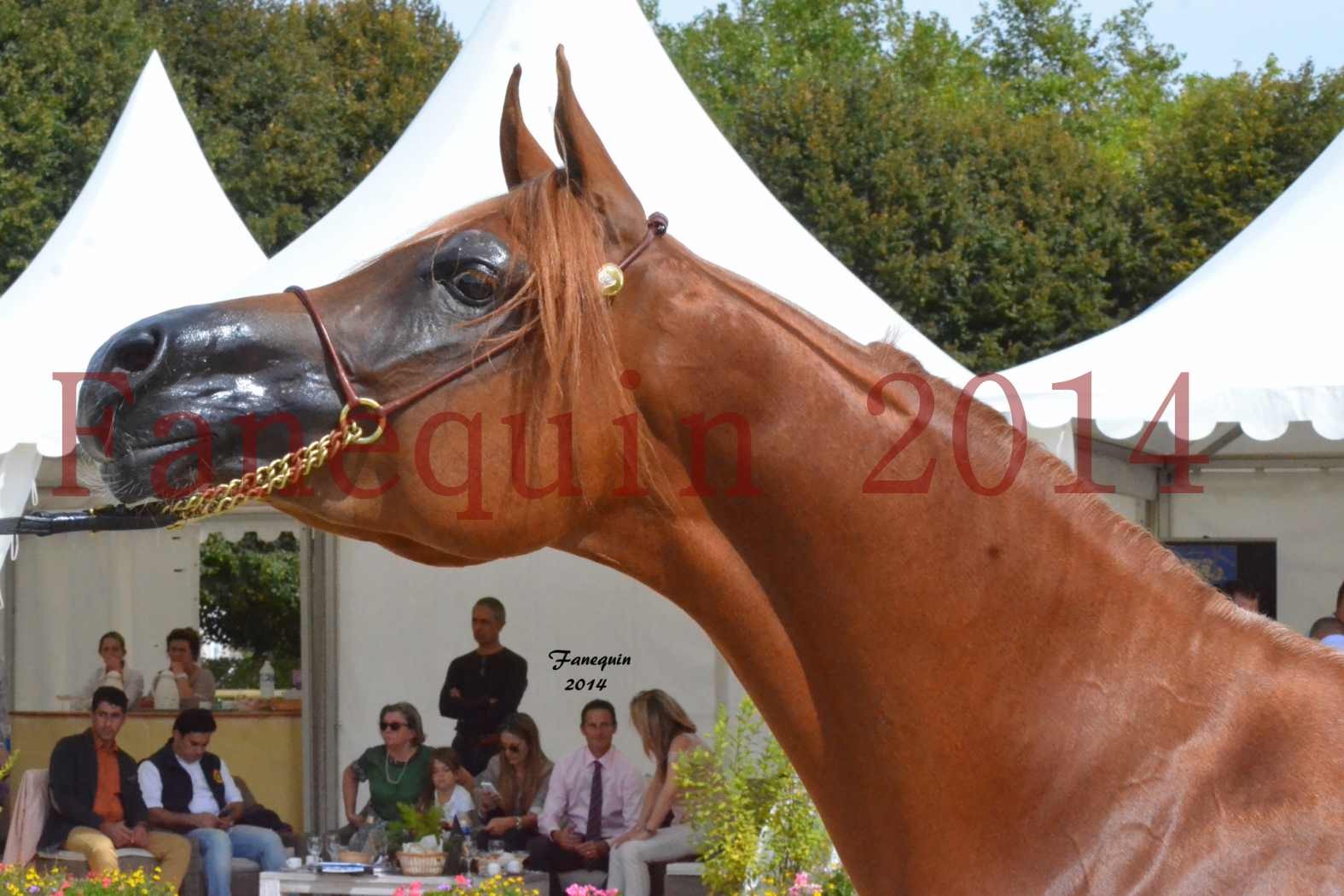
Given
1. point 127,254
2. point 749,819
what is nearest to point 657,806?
point 749,819

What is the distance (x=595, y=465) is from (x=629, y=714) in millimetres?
6070

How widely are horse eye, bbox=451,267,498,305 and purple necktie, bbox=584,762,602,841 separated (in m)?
5.84

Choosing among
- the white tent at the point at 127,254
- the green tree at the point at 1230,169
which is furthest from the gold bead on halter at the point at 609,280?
the green tree at the point at 1230,169

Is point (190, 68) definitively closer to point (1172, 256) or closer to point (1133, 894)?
point (1172, 256)

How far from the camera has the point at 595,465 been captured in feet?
5.14

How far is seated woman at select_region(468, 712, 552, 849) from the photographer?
24.2 feet

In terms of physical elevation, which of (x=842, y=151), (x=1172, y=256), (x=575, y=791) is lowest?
(x=575, y=791)

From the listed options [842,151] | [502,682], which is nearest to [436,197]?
[502,682]

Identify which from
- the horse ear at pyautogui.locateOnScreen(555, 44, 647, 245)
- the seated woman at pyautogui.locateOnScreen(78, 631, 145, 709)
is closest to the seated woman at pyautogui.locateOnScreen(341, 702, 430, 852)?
the seated woman at pyautogui.locateOnScreen(78, 631, 145, 709)

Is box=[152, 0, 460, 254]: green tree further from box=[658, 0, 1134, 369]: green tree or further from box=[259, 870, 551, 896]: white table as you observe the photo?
box=[259, 870, 551, 896]: white table

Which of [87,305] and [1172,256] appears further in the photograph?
[1172,256]

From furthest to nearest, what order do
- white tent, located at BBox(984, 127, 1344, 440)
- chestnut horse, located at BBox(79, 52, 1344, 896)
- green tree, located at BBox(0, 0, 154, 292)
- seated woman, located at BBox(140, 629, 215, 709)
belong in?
green tree, located at BBox(0, 0, 154, 292) < seated woman, located at BBox(140, 629, 215, 709) < white tent, located at BBox(984, 127, 1344, 440) < chestnut horse, located at BBox(79, 52, 1344, 896)

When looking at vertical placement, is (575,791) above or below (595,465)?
below

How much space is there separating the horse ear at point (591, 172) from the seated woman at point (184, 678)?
8.67 meters
